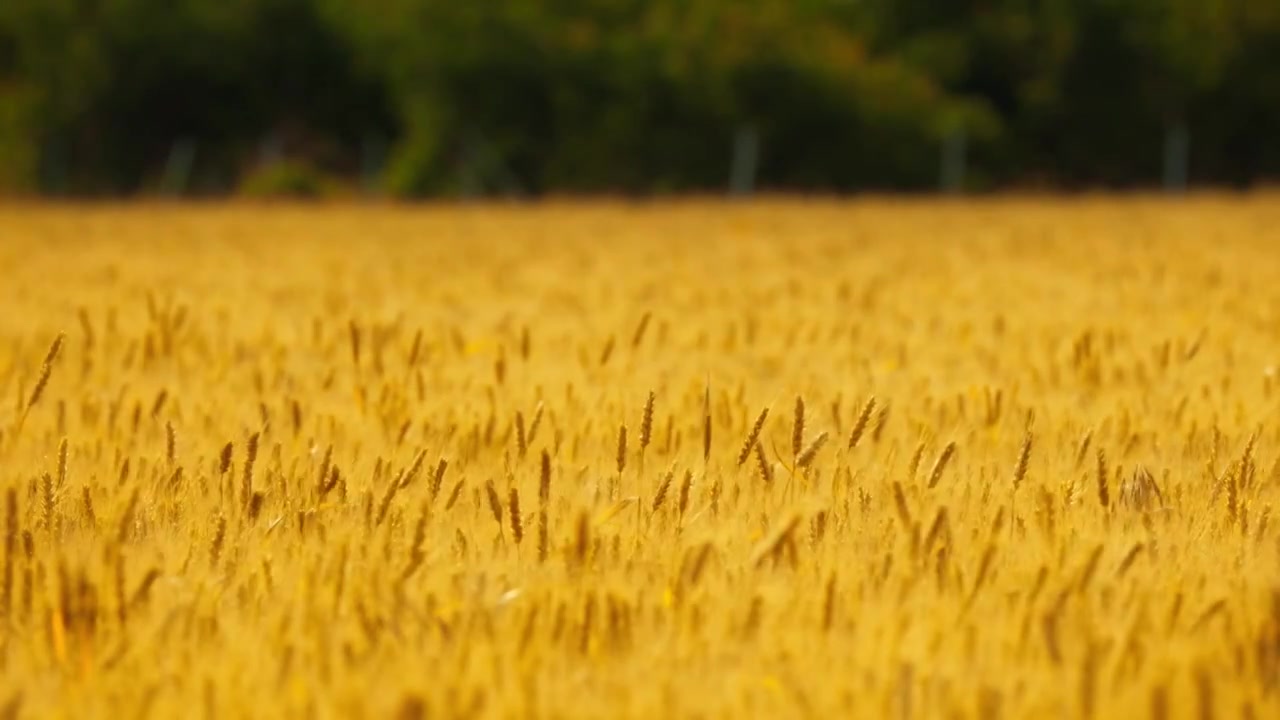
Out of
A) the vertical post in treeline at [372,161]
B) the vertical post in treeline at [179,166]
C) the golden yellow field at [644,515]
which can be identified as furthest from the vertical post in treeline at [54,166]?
the golden yellow field at [644,515]

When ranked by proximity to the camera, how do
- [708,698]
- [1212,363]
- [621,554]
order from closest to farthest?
[708,698]
[621,554]
[1212,363]

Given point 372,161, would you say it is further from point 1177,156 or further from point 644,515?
point 644,515

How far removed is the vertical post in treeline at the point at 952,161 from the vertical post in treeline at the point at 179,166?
14.3m

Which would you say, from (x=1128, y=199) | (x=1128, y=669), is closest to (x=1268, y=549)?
(x=1128, y=669)

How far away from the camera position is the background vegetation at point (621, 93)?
30156 mm

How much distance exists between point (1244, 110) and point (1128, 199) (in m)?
14.2

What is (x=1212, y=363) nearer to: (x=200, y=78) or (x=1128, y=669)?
(x=1128, y=669)

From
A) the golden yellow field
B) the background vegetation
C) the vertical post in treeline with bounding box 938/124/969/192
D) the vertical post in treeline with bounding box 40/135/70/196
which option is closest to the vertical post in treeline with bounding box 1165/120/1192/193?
the background vegetation

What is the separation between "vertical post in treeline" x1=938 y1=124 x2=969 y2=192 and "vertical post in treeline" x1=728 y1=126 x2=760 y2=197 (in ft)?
13.2

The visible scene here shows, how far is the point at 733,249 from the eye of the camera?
39.6 ft

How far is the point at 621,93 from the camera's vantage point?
30.2 meters

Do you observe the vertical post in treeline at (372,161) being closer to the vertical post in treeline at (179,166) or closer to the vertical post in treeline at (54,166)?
the vertical post in treeline at (179,166)

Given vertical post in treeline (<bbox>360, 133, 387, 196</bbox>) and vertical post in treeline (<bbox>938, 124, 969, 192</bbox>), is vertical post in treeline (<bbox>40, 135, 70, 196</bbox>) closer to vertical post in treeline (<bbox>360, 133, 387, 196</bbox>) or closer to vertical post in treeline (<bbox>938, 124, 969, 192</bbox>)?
vertical post in treeline (<bbox>360, 133, 387, 196</bbox>)

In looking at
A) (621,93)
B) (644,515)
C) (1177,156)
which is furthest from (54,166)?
(644,515)
